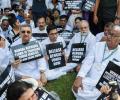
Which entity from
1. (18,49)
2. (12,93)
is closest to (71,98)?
(18,49)

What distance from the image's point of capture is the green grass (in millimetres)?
6898

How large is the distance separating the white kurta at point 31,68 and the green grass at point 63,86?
0.32 m

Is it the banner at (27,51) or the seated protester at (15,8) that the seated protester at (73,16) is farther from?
the banner at (27,51)

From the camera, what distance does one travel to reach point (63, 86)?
7.24 meters

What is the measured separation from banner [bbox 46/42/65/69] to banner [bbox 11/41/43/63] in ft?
1.59

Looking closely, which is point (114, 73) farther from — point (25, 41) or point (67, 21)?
point (67, 21)

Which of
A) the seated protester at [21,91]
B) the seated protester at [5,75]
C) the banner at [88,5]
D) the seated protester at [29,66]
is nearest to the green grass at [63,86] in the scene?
the seated protester at [29,66]

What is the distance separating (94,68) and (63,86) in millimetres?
959

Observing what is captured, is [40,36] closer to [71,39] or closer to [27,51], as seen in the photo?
[71,39]

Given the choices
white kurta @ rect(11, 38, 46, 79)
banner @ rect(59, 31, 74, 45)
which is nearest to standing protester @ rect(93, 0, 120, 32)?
banner @ rect(59, 31, 74, 45)

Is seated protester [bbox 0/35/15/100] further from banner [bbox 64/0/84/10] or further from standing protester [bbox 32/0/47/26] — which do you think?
standing protester [bbox 32/0/47/26]

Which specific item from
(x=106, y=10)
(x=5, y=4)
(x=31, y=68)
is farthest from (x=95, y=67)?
(x=5, y=4)

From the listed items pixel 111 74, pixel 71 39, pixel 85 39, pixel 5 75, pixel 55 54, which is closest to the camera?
pixel 5 75

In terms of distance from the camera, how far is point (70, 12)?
38.8 ft
